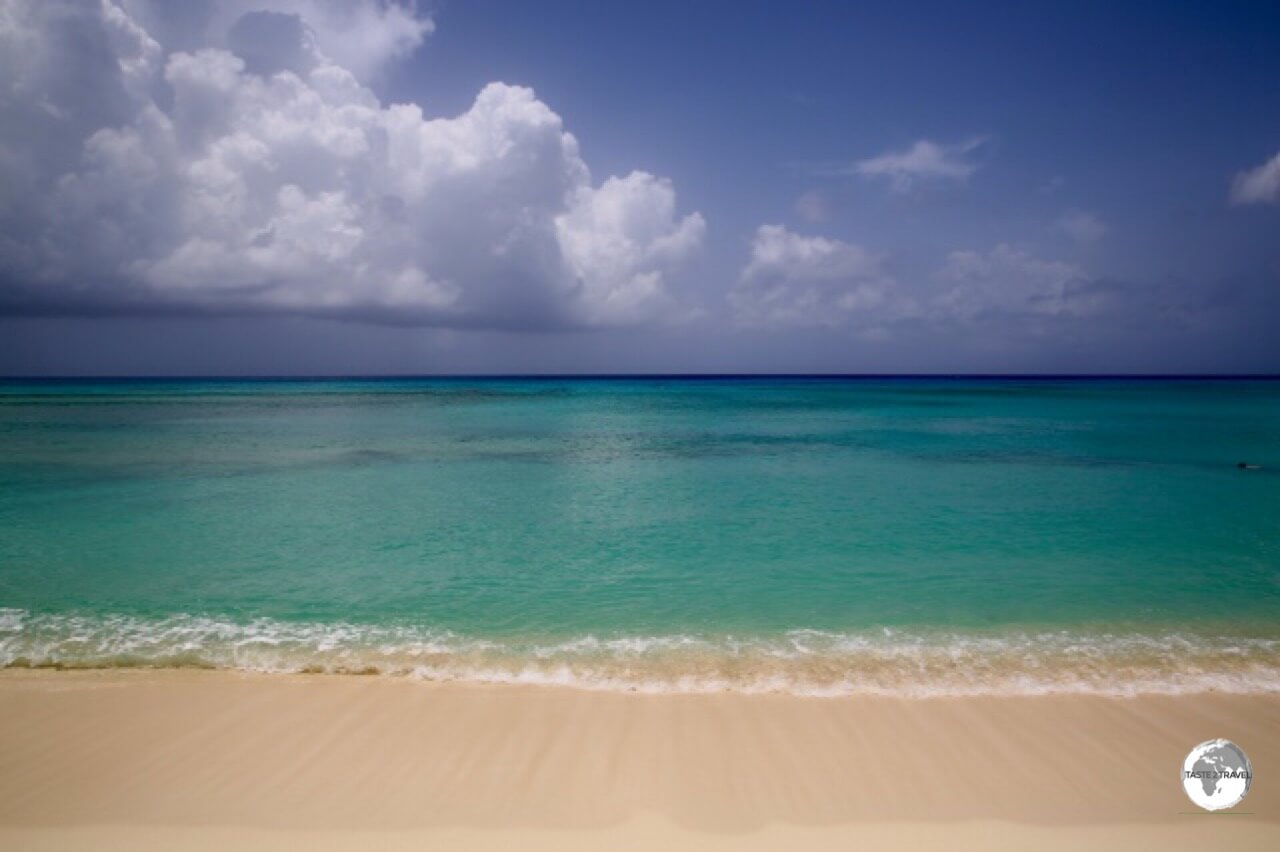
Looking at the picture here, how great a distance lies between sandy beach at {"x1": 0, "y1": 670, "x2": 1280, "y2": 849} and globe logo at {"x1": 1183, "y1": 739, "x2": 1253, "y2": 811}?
98 millimetres

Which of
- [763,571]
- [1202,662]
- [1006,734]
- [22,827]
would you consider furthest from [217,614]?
[1202,662]

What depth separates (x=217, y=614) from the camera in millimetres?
8570

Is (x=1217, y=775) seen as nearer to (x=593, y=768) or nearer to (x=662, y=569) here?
(x=593, y=768)

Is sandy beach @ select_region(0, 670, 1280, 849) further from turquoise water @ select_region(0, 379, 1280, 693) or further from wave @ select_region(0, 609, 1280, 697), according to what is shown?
turquoise water @ select_region(0, 379, 1280, 693)

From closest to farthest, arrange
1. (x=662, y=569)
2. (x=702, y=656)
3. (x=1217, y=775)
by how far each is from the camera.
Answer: (x=1217, y=775)
(x=702, y=656)
(x=662, y=569)

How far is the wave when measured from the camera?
665cm

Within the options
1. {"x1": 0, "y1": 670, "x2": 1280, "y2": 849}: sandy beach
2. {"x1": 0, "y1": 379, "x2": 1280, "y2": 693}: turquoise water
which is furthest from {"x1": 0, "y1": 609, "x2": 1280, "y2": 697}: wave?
{"x1": 0, "y1": 670, "x2": 1280, "y2": 849}: sandy beach

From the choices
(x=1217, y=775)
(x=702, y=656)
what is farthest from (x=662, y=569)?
(x=1217, y=775)

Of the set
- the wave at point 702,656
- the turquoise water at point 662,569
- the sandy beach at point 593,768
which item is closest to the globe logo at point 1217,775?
the sandy beach at point 593,768

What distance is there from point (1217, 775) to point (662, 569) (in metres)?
7.31

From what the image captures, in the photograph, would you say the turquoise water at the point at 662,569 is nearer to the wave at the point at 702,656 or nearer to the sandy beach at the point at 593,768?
the wave at the point at 702,656

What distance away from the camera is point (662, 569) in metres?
10.7

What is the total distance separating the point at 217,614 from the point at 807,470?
17.9 metres

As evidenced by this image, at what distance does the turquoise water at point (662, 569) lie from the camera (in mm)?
7301
